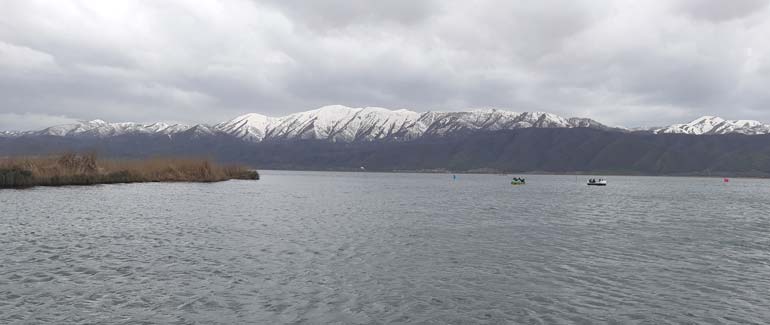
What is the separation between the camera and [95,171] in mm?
97000

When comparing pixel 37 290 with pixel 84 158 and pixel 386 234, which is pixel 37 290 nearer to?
pixel 386 234

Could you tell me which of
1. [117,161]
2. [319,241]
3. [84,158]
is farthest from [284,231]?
[117,161]

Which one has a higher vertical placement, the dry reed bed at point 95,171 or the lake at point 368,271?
the dry reed bed at point 95,171

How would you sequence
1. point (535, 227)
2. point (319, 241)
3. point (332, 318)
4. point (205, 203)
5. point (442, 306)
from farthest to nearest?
point (205, 203) < point (535, 227) < point (319, 241) < point (442, 306) < point (332, 318)

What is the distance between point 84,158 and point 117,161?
18479 millimetres

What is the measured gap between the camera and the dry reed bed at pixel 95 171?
270 ft

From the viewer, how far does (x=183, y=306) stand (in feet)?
60.7

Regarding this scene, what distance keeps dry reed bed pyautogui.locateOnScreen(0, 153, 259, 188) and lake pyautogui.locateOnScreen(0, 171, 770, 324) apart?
4242 centimetres

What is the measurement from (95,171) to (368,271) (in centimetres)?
8871

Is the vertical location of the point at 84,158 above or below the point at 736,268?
above

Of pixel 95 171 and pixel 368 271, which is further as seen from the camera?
pixel 95 171

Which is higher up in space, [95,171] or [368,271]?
[95,171]

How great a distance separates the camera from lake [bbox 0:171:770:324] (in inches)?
722

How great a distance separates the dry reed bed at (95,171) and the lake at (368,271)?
139 feet
